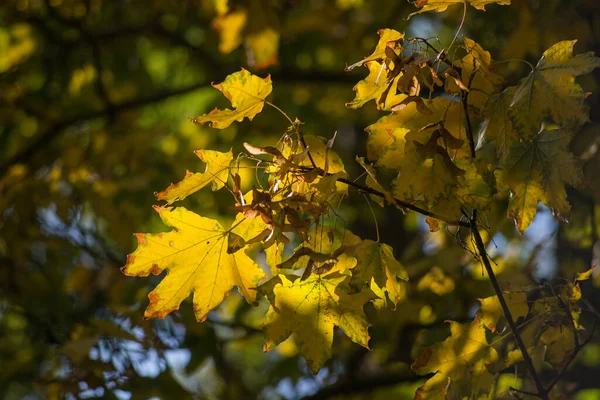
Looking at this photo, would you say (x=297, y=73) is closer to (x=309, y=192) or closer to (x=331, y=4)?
(x=331, y=4)

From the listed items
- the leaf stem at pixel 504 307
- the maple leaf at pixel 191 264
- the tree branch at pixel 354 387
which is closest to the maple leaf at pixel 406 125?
the leaf stem at pixel 504 307

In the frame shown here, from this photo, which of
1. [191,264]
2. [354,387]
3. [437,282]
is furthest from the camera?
[354,387]

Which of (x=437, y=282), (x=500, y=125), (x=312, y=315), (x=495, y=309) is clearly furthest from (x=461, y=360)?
(x=437, y=282)

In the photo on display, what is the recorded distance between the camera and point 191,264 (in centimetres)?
120

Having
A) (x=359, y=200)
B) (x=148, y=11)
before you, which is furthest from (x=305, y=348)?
(x=148, y=11)

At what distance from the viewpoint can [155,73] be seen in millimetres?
4648

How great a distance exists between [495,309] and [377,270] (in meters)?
0.31

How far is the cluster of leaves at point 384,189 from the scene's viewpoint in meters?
1.06

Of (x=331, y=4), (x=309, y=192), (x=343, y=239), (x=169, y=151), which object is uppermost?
(x=309, y=192)

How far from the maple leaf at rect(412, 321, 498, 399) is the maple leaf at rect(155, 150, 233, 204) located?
47 centimetres

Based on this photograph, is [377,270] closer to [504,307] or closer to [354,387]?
[504,307]

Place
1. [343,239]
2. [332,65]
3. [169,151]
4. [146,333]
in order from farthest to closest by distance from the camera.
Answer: [332,65], [169,151], [146,333], [343,239]

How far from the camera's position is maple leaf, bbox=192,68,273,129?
1.19 meters

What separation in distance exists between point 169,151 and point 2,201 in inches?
41.0
